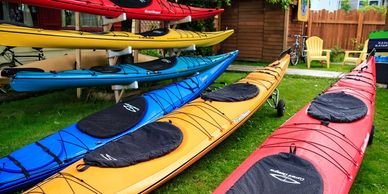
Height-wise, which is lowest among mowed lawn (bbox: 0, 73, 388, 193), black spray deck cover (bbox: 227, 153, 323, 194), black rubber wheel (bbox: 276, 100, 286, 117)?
mowed lawn (bbox: 0, 73, 388, 193)

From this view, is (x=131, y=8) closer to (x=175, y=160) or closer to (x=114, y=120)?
(x=114, y=120)

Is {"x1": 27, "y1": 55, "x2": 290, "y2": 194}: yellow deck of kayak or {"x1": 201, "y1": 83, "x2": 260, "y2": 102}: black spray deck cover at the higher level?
{"x1": 201, "y1": 83, "x2": 260, "y2": 102}: black spray deck cover

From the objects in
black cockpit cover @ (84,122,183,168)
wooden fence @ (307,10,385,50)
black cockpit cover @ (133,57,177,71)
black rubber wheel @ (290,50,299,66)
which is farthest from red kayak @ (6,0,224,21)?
wooden fence @ (307,10,385,50)

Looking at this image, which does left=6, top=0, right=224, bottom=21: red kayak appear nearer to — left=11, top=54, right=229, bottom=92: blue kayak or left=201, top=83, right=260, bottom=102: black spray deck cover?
left=11, top=54, right=229, bottom=92: blue kayak

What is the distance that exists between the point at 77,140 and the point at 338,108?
8.13 ft

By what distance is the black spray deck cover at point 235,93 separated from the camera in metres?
3.64

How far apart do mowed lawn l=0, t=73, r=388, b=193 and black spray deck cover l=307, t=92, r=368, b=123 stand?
528 millimetres

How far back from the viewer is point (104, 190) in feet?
6.77

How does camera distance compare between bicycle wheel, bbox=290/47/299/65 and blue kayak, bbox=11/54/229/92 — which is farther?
bicycle wheel, bbox=290/47/299/65

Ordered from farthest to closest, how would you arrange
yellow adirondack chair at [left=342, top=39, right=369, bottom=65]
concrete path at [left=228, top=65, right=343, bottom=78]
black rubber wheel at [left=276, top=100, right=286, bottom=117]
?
yellow adirondack chair at [left=342, top=39, right=369, bottom=65], concrete path at [left=228, top=65, right=343, bottom=78], black rubber wheel at [left=276, top=100, right=286, bottom=117]

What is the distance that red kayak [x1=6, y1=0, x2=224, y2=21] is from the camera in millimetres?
4519

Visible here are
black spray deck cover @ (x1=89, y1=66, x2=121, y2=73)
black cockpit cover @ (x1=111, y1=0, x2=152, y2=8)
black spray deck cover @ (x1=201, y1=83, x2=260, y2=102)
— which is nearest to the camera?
black spray deck cover @ (x1=201, y1=83, x2=260, y2=102)

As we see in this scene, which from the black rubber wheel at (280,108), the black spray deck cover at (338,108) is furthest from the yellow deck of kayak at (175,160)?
the black spray deck cover at (338,108)

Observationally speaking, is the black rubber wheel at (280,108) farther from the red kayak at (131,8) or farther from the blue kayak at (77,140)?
the red kayak at (131,8)
